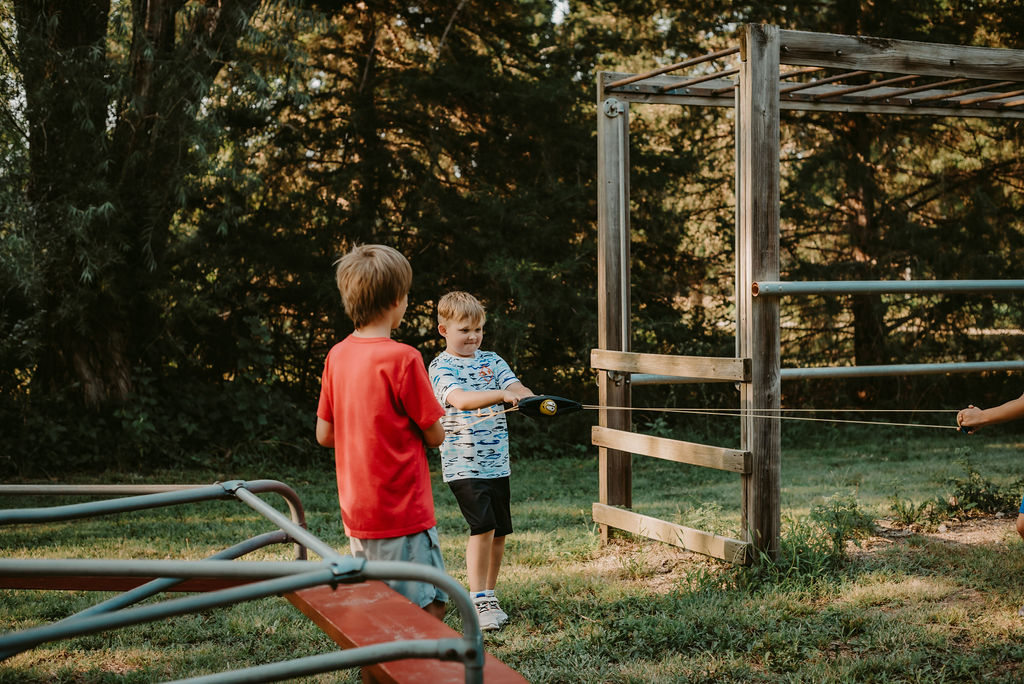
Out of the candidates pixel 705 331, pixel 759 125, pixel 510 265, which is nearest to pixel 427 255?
pixel 510 265

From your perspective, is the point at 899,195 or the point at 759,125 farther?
the point at 899,195

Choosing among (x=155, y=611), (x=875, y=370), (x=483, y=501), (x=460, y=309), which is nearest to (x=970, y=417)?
(x=875, y=370)

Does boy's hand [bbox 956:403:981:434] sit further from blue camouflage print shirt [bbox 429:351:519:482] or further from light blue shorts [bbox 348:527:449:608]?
light blue shorts [bbox 348:527:449:608]

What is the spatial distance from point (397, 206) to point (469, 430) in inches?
265

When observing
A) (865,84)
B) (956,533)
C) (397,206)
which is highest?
(865,84)

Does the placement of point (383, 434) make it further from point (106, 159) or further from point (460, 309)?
point (106, 159)

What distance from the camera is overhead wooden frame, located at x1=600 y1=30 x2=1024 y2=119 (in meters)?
4.64

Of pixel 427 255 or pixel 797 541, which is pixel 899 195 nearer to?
pixel 427 255

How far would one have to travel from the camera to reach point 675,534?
4.95m

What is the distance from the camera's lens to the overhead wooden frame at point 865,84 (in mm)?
4637

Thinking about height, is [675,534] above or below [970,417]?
below

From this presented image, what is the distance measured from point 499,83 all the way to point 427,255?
80.0 inches

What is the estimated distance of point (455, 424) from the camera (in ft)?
13.1

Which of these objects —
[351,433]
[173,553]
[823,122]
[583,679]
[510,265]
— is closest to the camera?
[351,433]
